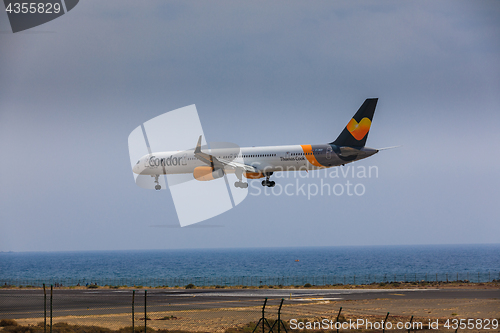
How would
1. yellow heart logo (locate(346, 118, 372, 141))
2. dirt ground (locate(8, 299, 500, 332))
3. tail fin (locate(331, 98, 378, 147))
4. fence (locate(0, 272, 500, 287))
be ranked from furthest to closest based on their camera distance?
fence (locate(0, 272, 500, 287)) < yellow heart logo (locate(346, 118, 372, 141)) < tail fin (locate(331, 98, 378, 147)) < dirt ground (locate(8, 299, 500, 332))

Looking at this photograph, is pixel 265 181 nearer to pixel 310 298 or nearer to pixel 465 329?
pixel 310 298

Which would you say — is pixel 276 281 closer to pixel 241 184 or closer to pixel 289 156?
pixel 241 184

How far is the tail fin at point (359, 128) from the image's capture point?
46.2m

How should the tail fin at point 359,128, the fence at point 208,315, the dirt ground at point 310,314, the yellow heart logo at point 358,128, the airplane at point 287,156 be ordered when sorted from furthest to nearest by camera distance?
the yellow heart logo at point 358,128 < the tail fin at point 359,128 < the airplane at point 287,156 < the dirt ground at point 310,314 < the fence at point 208,315

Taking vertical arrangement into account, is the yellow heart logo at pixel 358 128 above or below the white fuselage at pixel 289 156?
above

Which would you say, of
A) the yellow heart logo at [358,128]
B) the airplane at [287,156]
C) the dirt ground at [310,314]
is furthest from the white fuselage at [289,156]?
the dirt ground at [310,314]

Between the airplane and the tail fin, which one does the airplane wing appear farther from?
the tail fin

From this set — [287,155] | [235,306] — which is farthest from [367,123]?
[235,306]

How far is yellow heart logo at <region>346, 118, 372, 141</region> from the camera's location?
152 feet

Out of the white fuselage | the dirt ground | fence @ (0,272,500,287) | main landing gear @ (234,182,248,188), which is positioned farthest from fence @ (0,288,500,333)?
fence @ (0,272,500,287)

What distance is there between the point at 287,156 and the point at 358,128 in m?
7.15

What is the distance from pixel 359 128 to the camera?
153 ft

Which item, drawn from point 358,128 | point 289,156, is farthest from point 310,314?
point 358,128

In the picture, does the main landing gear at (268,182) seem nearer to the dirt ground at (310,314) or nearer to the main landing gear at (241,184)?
the main landing gear at (241,184)
